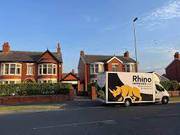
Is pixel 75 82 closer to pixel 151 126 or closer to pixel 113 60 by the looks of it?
pixel 113 60

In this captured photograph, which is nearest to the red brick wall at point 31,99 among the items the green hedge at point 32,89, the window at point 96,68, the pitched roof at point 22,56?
the green hedge at point 32,89

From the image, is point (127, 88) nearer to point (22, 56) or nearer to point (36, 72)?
point (36, 72)

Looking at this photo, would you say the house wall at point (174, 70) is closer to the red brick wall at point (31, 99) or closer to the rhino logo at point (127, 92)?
the red brick wall at point (31, 99)

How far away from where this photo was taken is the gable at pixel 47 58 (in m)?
48.3

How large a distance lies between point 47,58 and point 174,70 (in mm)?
33436

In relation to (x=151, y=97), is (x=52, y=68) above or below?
above

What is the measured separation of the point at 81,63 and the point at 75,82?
6561 mm

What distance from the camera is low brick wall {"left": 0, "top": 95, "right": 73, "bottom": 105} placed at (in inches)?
1198

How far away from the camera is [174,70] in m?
64.5

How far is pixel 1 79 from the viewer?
1837 inches

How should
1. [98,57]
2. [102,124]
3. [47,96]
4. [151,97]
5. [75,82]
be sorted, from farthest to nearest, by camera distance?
[98,57] → [75,82] → [47,96] → [151,97] → [102,124]

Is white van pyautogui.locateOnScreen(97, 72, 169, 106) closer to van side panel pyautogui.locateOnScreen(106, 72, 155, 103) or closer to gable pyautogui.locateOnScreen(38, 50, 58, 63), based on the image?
van side panel pyautogui.locateOnScreen(106, 72, 155, 103)

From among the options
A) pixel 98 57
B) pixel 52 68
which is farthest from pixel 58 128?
pixel 98 57

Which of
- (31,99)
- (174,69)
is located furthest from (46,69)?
(174,69)
